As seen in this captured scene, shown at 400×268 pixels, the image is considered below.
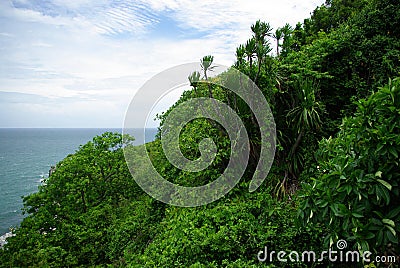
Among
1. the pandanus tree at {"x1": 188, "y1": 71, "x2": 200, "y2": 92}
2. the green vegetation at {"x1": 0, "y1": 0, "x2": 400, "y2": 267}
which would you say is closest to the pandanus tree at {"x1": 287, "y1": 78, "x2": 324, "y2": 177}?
the green vegetation at {"x1": 0, "y1": 0, "x2": 400, "y2": 267}

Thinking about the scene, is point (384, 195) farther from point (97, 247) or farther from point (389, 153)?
point (97, 247)

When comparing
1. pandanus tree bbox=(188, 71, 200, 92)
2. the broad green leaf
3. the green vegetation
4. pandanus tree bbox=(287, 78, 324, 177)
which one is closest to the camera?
the broad green leaf

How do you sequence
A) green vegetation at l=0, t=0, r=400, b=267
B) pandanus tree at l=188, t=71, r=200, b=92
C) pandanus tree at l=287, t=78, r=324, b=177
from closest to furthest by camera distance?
1. green vegetation at l=0, t=0, r=400, b=267
2. pandanus tree at l=188, t=71, r=200, b=92
3. pandanus tree at l=287, t=78, r=324, b=177

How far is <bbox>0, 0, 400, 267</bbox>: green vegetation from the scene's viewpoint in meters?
2.00

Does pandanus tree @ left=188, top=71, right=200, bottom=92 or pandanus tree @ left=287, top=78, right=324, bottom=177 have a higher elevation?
pandanus tree @ left=188, top=71, right=200, bottom=92

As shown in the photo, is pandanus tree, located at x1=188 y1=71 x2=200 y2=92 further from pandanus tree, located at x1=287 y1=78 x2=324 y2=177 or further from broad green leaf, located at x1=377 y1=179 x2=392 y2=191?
broad green leaf, located at x1=377 y1=179 x2=392 y2=191

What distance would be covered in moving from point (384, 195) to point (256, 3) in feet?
17.8

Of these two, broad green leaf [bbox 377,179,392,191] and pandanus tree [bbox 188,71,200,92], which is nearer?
broad green leaf [bbox 377,179,392,191]

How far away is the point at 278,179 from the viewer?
4766 millimetres

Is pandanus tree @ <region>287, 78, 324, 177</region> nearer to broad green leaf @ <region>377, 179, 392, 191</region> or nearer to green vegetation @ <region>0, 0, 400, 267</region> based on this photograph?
green vegetation @ <region>0, 0, 400, 267</region>

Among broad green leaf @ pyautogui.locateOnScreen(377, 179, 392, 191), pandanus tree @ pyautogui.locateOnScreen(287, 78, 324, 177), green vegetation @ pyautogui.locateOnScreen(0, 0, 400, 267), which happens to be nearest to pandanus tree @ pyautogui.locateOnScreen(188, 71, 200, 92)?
green vegetation @ pyautogui.locateOnScreen(0, 0, 400, 267)

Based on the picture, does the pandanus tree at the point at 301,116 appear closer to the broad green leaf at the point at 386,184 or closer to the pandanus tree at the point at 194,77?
the pandanus tree at the point at 194,77

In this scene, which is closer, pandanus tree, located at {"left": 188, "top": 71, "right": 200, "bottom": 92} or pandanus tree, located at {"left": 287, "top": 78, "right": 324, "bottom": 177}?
pandanus tree, located at {"left": 188, "top": 71, "right": 200, "bottom": 92}

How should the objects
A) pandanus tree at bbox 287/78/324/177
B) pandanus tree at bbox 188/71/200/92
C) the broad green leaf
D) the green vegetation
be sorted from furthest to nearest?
pandanus tree at bbox 287/78/324/177 < pandanus tree at bbox 188/71/200/92 < the green vegetation < the broad green leaf
